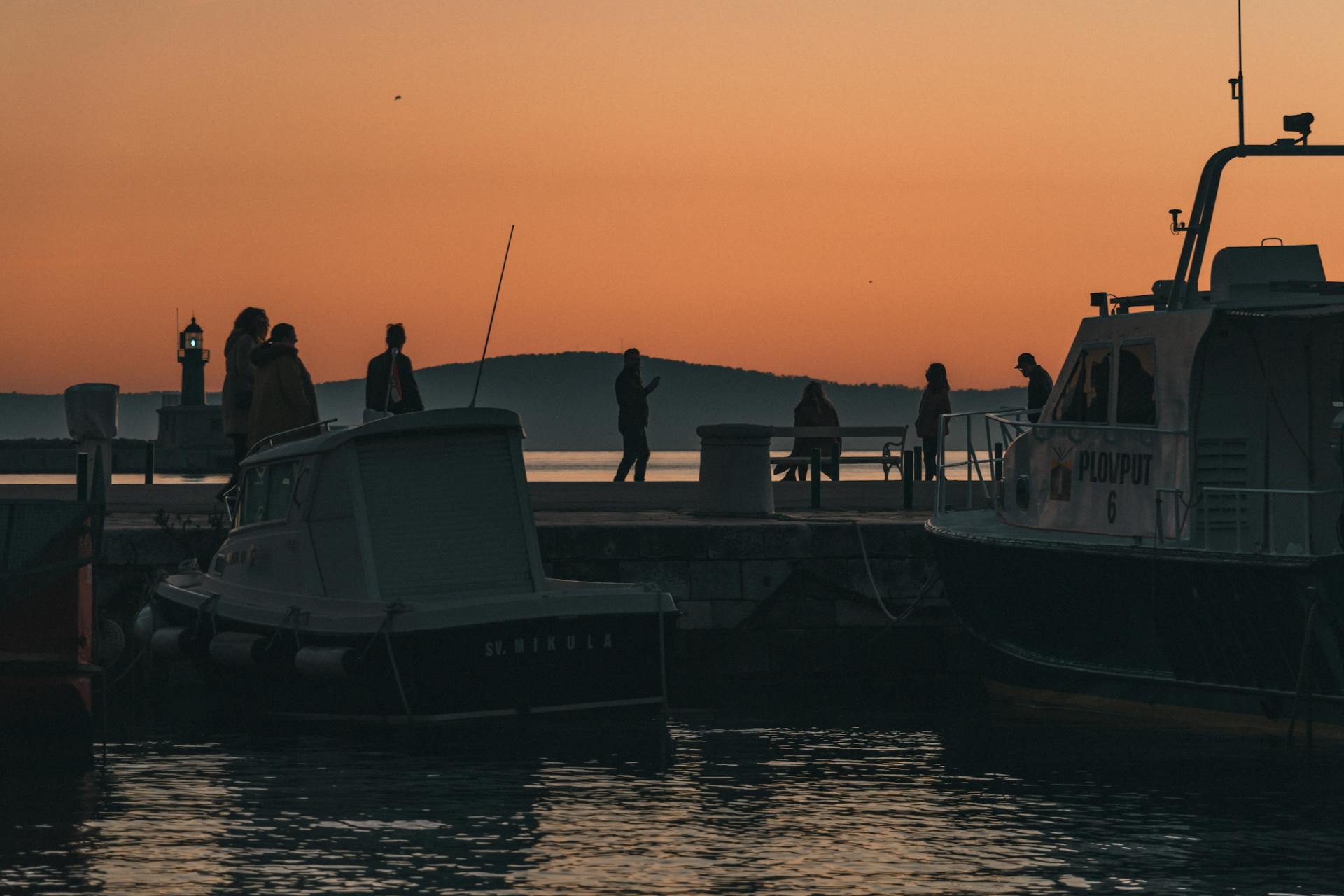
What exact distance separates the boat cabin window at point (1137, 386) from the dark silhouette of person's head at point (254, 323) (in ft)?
24.1

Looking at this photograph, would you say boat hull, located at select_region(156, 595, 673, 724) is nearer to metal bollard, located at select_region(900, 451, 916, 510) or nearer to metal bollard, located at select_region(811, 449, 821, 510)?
metal bollard, located at select_region(811, 449, 821, 510)

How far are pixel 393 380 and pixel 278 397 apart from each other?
1456mm

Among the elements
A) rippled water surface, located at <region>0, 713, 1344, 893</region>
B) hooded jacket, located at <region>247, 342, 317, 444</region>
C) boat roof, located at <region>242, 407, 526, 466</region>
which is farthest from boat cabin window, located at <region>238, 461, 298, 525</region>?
rippled water surface, located at <region>0, 713, 1344, 893</region>

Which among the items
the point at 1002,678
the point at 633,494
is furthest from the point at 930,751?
the point at 633,494

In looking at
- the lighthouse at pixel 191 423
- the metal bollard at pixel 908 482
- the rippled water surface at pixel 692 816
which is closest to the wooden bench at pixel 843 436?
the metal bollard at pixel 908 482

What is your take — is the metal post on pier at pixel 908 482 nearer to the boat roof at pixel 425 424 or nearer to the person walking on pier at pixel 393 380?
the person walking on pier at pixel 393 380

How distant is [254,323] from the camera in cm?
1828

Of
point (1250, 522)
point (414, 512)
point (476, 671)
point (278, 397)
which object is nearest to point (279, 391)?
point (278, 397)

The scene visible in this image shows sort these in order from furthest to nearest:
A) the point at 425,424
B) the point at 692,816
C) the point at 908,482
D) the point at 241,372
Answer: the point at 908,482 < the point at 241,372 < the point at 425,424 < the point at 692,816

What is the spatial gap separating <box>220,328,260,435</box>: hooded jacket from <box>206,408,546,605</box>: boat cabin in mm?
3526

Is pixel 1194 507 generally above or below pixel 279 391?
below

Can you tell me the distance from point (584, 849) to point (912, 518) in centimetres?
1006

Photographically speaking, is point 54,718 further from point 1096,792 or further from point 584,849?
point 1096,792

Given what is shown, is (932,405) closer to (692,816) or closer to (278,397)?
(278,397)
